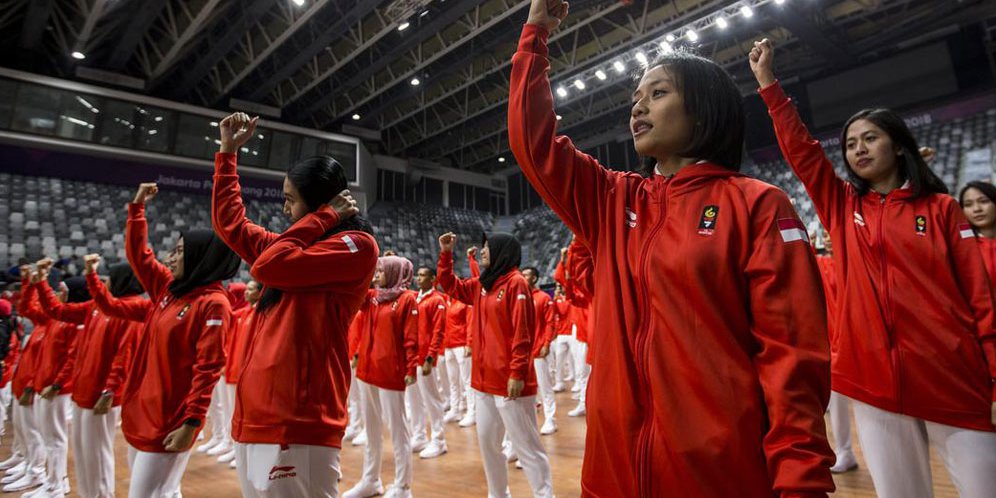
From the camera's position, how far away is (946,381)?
174 cm

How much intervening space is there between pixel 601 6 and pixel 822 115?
25.8 feet

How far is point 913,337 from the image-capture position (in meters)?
1.83

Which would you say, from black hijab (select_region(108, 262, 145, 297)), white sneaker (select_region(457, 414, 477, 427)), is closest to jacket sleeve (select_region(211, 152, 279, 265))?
black hijab (select_region(108, 262, 145, 297))

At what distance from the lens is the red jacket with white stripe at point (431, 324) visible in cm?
600

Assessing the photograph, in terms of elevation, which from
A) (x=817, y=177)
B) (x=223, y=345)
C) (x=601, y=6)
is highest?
(x=601, y=6)

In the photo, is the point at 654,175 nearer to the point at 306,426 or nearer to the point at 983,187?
the point at 306,426

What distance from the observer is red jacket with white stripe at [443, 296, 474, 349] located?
8234 millimetres

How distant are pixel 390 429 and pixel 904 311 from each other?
3667mm

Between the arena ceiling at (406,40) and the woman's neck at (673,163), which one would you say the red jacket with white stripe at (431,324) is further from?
the arena ceiling at (406,40)

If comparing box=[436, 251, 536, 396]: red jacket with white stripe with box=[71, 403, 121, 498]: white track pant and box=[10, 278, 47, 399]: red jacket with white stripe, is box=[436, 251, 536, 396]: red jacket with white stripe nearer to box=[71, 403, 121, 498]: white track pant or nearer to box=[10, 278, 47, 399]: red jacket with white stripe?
box=[71, 403, 121, 498]: white track pant

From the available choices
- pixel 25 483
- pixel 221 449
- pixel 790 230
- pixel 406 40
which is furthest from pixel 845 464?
pixel 406 40

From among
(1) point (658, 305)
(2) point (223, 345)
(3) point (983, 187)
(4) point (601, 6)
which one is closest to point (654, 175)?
(1) point (658, 305)

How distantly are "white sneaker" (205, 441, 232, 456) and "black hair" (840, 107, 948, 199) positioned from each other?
6.30 meters

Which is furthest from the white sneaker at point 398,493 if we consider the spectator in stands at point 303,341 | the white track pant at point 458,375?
the white track pant at point 458,375
